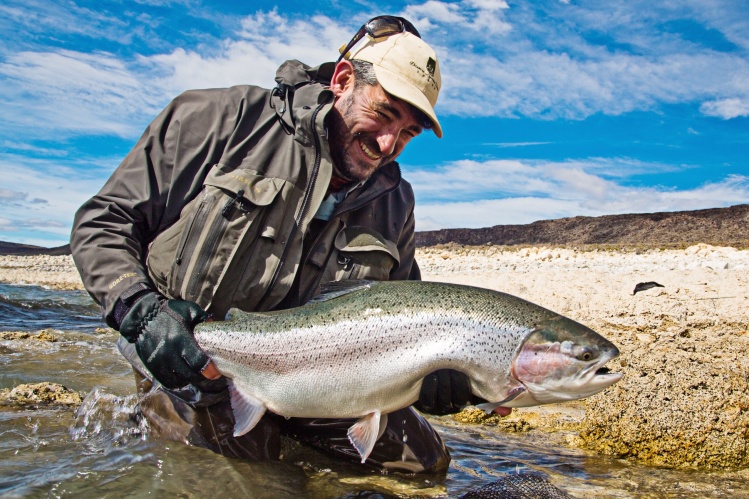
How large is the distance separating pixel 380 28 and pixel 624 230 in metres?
40.5

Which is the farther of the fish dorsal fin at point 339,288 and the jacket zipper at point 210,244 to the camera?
the jacket zipper at point 210,244

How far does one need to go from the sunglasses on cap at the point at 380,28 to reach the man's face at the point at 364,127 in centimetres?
41

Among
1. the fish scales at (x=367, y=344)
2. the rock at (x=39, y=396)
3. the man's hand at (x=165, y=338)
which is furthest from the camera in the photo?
the rock at (x=39, y=396)

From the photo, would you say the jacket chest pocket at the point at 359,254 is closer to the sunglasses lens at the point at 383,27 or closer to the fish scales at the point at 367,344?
the fish scales at the point at 367,344

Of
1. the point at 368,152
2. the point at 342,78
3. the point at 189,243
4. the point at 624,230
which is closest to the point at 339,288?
the point at 189,243

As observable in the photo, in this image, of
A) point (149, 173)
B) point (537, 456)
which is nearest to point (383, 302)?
point (149, 173)

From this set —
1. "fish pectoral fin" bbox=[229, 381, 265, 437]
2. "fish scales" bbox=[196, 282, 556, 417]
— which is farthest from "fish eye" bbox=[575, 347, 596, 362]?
"fish pectoral fin" bbox=[229, 381, 265, 437]

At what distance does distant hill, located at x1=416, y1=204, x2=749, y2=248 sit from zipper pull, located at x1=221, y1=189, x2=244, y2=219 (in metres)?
31.4

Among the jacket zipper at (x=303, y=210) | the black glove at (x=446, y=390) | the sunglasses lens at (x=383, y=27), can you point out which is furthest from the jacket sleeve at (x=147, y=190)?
the black glove at (x=446, y=390)

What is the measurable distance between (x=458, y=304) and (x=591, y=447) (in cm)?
226

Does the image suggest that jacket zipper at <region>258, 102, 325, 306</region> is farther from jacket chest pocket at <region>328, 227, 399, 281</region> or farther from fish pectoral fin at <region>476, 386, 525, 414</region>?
fish pectoral fin at <region>476, 386, 525, 414</region>

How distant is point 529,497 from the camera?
133 inches

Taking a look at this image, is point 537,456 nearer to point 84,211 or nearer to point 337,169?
point 337,169

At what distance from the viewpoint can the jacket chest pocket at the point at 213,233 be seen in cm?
351
